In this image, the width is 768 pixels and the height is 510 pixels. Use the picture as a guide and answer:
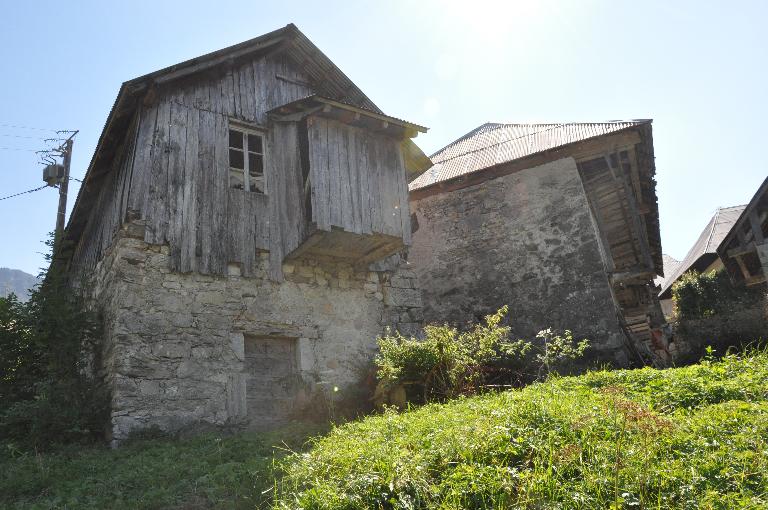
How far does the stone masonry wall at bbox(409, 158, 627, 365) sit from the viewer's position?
10.8m

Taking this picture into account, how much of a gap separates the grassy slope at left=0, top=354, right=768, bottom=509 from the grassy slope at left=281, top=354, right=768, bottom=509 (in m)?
0.01

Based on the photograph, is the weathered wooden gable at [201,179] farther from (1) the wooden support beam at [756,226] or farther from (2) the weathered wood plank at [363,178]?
(1) the wooden support beam at [756,226]

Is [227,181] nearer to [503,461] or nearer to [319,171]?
[319,171]

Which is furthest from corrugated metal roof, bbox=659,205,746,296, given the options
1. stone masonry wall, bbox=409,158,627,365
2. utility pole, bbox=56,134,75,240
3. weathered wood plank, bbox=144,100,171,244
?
utility pole, bbox=56,134,75,240

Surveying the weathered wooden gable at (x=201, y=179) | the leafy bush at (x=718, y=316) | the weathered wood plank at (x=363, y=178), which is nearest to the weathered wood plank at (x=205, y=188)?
the weathered wooden gable at (x=201, y=179)

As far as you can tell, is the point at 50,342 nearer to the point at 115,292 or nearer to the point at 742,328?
the point at 115,292

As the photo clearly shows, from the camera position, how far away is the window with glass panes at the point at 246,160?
877 cm

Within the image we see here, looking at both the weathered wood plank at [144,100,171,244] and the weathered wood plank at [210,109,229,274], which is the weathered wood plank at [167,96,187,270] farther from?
the weathered wood plank at [210,109,229,274]

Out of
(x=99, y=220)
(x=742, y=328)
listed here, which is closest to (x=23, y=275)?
(x=99, y=220)

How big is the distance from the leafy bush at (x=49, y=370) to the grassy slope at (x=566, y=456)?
3.37 meters

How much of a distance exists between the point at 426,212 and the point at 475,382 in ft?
20.5

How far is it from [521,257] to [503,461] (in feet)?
27.1

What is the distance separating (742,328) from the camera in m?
10.3

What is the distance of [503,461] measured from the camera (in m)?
3.89
